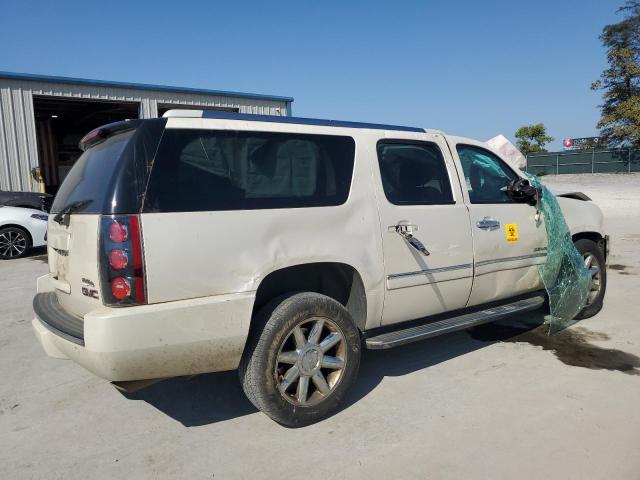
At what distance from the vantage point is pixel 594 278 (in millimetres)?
5371

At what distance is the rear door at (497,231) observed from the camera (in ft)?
13.5

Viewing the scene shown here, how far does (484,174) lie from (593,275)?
195cm

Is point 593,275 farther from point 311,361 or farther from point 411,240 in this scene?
point 311,361

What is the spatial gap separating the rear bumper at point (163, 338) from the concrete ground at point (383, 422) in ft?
1.80

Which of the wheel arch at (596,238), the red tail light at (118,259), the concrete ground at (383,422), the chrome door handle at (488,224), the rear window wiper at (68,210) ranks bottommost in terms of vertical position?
the concrete ground at (383,422)

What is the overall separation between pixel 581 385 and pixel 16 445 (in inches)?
148

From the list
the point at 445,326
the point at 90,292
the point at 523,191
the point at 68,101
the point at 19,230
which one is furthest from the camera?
the point at 68,101

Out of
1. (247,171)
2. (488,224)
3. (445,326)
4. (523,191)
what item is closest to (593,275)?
(523,191)

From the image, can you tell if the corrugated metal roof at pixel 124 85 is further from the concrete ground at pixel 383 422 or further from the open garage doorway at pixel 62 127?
the concrete ground at pixel 383 422

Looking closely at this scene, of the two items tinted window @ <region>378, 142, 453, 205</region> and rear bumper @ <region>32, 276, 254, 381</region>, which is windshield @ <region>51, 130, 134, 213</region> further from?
tinted window @ <region>378, 142, 453, 205</region>

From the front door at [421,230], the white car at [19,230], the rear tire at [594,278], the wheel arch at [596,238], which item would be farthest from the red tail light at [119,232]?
the white car at [19,230]

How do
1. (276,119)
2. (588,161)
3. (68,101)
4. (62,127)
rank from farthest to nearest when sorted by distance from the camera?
1. (588,161)
2. (62,127)
3. (68,101)
4. (276,119)

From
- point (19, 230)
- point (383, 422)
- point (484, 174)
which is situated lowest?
point (383, 422)

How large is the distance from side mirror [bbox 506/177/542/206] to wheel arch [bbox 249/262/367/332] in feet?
6.13
